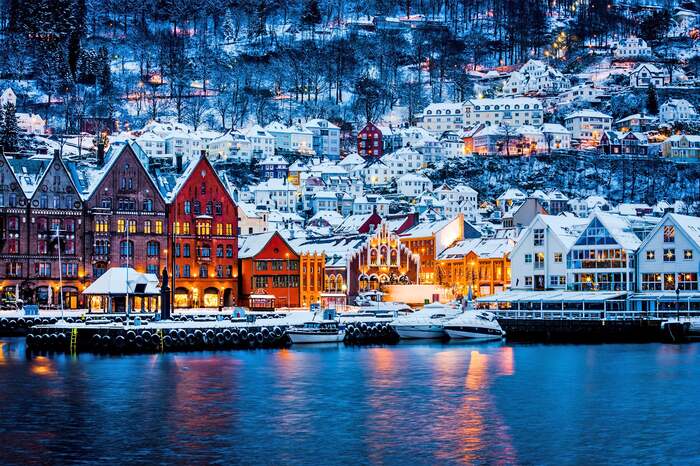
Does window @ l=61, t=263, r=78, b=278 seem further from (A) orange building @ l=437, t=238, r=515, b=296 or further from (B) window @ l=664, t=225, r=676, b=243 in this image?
(B) window @ l=664, t=225, r=676, b=243

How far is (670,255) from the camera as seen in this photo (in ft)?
333

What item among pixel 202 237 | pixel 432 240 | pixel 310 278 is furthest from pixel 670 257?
pixel 202 237

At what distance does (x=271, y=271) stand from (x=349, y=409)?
2624 inches

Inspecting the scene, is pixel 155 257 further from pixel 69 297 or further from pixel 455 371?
pixel 455 371

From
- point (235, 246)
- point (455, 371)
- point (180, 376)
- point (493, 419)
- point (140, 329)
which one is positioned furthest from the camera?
point (235, 246)

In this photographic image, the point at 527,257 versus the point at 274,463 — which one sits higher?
the point at 527,257

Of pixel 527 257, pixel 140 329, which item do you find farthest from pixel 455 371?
pixel 527 257

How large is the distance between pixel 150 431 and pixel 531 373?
28291mm

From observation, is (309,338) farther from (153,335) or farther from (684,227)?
(684,227)

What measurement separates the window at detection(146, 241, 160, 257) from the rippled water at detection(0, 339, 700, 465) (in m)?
35.5

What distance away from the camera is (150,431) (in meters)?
44.0

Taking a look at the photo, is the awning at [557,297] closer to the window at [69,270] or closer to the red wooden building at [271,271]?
the red wooden building at [271,271]

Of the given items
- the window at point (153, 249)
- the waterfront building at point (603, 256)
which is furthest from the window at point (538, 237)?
the window at point (153, 249)

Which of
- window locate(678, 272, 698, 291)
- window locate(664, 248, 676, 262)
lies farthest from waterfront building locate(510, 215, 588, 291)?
window locate(678, 272, 698, 291)
